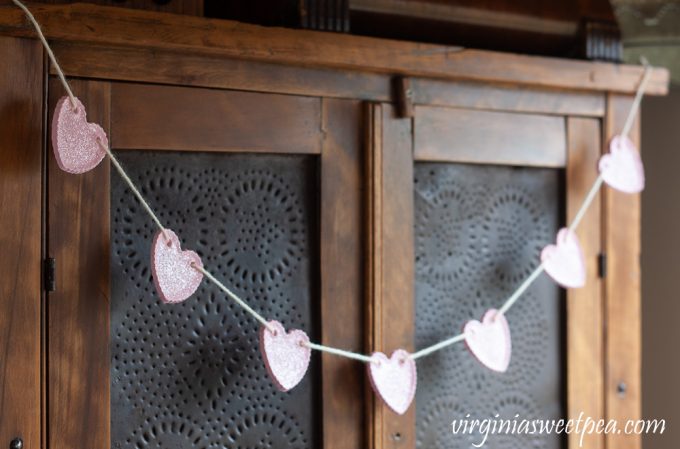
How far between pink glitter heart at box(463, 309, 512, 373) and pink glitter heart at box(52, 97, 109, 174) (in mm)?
652

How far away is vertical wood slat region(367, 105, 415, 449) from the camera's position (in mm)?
1331

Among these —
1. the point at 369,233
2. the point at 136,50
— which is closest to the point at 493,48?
the point at 369,233

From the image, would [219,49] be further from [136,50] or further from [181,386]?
[181,386]

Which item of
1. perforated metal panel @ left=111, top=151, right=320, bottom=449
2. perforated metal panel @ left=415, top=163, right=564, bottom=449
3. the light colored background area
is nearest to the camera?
perforated metal panel @ left=111, top=151, right=320, bottom=449

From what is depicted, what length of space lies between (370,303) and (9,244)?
1.77 feet

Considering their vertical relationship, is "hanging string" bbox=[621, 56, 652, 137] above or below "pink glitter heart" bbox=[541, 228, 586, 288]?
above

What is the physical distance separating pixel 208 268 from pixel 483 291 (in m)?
0.49

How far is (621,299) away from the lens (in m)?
1.56

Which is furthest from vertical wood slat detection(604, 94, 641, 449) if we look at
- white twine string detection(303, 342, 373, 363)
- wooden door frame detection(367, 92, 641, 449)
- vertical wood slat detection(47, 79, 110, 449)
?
vertical wood slat detection(47, 79, 110, 449)

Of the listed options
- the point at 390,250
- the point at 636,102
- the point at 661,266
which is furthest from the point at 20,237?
the point at 661,266

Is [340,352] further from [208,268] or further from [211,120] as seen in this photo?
[211,120]

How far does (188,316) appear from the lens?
3.97ft

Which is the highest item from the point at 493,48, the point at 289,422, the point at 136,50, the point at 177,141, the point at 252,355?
the point at 493,48

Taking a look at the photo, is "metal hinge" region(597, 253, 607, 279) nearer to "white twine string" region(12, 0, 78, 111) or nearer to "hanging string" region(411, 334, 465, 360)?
"hanging string" region(411, 334, 465, 360)
